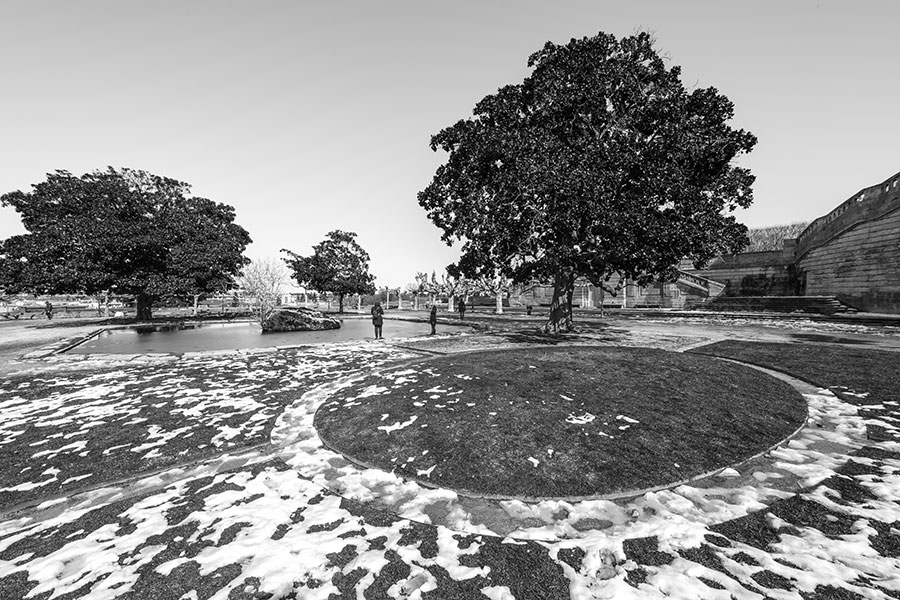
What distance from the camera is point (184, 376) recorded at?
9461 mm

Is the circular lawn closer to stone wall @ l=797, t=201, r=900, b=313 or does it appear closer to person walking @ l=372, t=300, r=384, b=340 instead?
person walking @ l=372, t=300, r=384, b=340

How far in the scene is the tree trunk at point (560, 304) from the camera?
16.2 m

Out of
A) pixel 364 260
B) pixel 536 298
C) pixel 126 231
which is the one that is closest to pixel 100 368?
pixel 126 231

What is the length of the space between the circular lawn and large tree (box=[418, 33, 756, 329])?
536 centimetres

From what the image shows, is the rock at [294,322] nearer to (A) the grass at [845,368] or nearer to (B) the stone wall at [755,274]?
(A) the grass at [845,368]

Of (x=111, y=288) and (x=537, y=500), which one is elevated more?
(x=111, y=288)

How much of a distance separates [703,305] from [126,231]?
54625 millimetres

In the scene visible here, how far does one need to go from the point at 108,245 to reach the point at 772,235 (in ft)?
290

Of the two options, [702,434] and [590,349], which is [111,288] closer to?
[590,349]

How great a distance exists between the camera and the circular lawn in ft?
14.9

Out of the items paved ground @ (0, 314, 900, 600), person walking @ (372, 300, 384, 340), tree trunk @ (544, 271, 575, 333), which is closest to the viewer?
paved ground @ (0, 314, 900, 600)

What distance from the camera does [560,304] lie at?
55.6 ft

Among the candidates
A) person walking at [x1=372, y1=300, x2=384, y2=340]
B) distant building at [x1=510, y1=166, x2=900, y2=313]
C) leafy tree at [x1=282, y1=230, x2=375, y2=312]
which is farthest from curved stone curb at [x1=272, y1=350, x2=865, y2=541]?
leafy tree at [x1=282, y1=230, x2=375, y2=312]

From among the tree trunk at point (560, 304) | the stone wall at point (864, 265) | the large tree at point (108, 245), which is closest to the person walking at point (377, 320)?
the tree trunk at point (560, 304)
